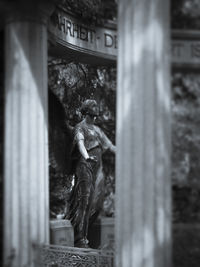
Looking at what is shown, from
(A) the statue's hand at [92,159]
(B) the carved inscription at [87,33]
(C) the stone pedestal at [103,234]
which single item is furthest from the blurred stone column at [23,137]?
(A) the statue's hand at [92,159]

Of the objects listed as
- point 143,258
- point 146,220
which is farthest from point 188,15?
point 143,258

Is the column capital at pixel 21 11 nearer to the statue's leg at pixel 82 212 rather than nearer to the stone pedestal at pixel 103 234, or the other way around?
the stone pedestal at pixel 103 234

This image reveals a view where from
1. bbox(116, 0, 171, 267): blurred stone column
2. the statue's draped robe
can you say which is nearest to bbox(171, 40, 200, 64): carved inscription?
bbox(116, 0, 171, 267): blurred stone column

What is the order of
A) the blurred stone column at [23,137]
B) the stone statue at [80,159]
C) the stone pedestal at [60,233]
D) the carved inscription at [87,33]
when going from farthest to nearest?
the stone statue at [80,159], the carved inscription at [87,33], the stone pedestal at [60,233], the blurred stone column at [23,137]

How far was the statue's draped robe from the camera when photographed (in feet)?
34.5

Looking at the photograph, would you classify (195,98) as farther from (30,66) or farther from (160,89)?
(30,66)

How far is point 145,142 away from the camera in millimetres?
6125

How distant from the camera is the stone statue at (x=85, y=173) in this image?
10469mm

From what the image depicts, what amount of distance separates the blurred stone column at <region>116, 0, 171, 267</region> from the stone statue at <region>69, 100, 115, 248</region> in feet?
13.4

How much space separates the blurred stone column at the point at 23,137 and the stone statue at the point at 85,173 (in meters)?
2.73

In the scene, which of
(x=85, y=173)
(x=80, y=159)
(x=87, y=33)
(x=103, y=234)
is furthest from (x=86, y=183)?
(x=87, y=33)

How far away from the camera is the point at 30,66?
301 inches

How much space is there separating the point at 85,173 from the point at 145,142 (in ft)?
15.0

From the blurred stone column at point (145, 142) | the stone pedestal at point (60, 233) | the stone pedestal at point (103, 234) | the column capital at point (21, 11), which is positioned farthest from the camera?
the stone pedestal at point (103, 234)
